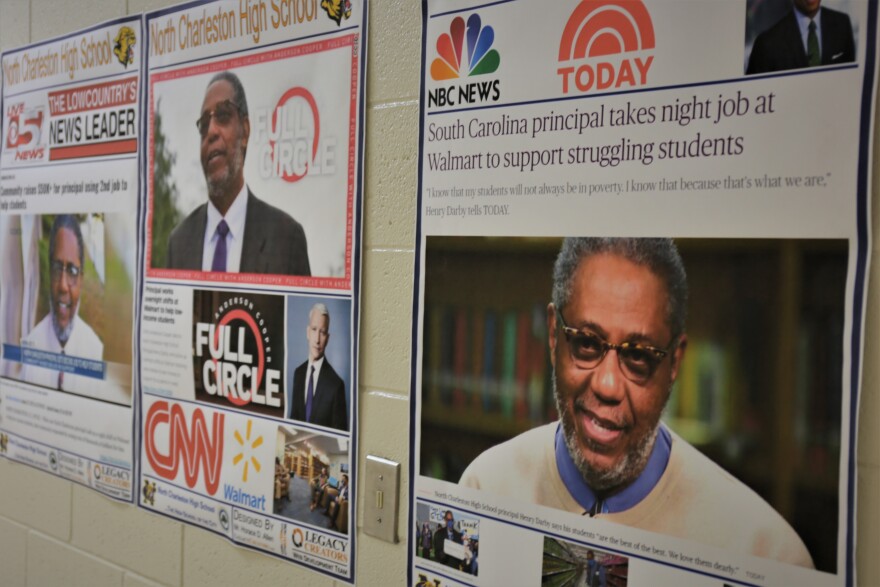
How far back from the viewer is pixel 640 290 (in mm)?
1045

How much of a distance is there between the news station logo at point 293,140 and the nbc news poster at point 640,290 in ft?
0.78

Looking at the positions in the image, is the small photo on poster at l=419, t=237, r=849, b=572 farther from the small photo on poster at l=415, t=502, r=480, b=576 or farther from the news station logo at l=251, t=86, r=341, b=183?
the news station logo at l=251, t=86, r=341, b=183

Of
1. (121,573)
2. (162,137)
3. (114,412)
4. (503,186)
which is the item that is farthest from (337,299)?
(121,573)

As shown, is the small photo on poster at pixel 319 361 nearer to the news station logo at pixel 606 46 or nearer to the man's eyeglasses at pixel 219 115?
the man's eyeglasses at pixel 219 115

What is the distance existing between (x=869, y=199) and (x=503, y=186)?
0.50 metres

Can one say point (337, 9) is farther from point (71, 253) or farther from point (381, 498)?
point (71, 253)

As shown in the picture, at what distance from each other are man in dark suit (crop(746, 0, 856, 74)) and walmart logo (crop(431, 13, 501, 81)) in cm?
39

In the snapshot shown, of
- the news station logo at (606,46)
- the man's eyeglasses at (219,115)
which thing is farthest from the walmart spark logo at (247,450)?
the news station logo at (606,46)

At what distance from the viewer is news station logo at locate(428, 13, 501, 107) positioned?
118 centimetres

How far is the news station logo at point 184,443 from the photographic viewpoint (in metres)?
1.57

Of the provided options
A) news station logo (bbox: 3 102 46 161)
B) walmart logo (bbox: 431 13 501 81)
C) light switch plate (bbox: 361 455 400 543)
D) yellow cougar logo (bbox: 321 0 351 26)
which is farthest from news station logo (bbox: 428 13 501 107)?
news station logo (bbox: 3 102 46 161)

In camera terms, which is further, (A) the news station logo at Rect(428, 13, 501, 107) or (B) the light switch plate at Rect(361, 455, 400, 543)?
(B) the light switch plate at Rect(361, 455, 400, 543)

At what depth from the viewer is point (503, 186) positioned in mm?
1168

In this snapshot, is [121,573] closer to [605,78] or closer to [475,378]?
[475,378]
